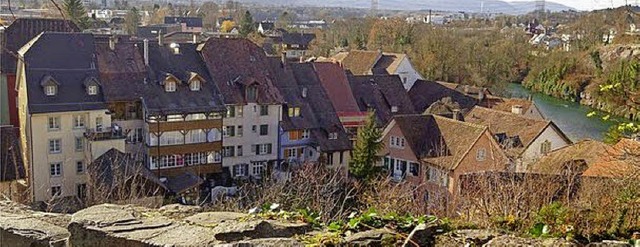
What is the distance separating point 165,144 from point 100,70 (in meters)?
3.89

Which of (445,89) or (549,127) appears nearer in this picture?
(549,127)

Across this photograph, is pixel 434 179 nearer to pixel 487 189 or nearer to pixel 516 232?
pixel 487 189

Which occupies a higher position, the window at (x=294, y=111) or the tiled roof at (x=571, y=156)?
the tiled roof at (x=571, y=156)

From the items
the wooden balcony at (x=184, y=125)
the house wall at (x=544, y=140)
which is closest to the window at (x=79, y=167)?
the wooden balcony at (x=184, y=125)

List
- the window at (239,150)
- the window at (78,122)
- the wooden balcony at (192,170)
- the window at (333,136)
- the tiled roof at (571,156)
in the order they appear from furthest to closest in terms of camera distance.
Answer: the window at (333,136) < the window at (239,150) < the wooden balcony at (192,170) < the window at (78,122) < the tiled roof at (571,156)

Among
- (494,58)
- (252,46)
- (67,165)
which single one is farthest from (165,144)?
(494,58)

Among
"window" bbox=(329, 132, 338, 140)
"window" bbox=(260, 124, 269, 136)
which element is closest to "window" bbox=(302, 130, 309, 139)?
"window" bbox=(329, 132, 338, 140)

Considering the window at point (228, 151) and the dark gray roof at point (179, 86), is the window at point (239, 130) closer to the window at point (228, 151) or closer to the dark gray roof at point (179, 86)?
the window at point (228, 151)

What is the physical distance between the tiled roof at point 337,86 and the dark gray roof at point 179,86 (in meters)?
7.67

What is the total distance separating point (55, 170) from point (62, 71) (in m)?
3.66

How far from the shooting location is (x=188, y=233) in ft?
15.8

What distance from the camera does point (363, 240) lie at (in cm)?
462

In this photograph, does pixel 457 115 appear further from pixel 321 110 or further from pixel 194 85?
pixel 194 85

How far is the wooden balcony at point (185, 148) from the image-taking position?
84.9ft
